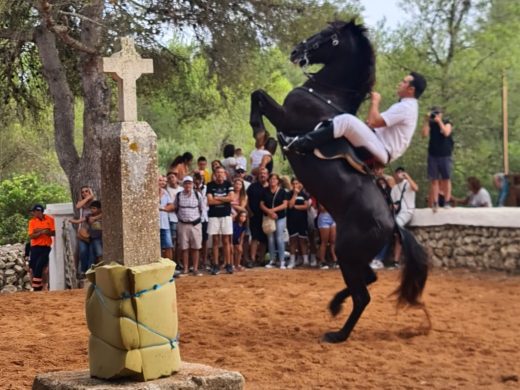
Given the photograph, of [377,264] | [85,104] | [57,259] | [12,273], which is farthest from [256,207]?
[12,273]

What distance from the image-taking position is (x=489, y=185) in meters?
29.9

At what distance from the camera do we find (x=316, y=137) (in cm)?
958

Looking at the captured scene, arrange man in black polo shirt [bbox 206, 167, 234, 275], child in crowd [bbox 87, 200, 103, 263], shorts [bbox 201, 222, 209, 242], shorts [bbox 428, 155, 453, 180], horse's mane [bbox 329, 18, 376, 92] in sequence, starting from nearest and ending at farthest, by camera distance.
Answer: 1. horse's mane [bbox 329, 18, 376, 92]
2. child in crowd [bbox 87, 200, 103, 263]
3. shorts [bbox 428, 155, 453, 180]
4. man in black polo shirt [bbox 206, 167, 234, 275]
5. shorts [bbox 201, 222, 209, 242]

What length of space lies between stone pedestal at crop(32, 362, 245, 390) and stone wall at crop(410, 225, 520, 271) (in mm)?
9550

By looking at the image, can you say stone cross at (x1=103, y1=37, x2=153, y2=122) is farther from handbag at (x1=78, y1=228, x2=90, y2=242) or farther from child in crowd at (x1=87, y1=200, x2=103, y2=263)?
handbag at (x1=78, y1=228, x2=90, y2=242)

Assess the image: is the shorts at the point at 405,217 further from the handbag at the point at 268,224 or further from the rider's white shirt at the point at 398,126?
the rider's white shirt at the point at 398,126

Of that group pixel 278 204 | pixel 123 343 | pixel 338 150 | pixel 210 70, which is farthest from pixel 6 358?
pixel 210 70

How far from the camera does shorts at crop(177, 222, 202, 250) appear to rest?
1431 cm

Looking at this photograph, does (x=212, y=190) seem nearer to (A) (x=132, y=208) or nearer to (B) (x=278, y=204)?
(B) (x=278, y=204)

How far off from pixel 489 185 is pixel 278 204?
1628 centimetres

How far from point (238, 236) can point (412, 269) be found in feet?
19.0

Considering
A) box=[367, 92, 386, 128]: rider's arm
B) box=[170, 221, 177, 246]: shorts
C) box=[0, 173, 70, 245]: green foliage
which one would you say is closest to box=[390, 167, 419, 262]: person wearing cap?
box=[170, 221, 177, 246]: shorts

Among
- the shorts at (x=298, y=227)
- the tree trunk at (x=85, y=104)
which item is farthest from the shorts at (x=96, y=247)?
the shorts at (x=298, y=227)

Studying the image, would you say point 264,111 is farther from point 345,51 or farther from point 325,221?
point 325,221
